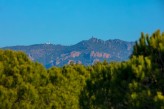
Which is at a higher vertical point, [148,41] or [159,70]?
[148,41]

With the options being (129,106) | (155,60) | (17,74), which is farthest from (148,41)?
(17,74)

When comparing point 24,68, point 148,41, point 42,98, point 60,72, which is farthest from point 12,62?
point 148,41

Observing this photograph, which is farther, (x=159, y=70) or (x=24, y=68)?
(x=24, y=68)

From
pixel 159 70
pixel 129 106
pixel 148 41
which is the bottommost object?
pixel 129 106

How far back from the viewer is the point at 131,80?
91.8 feet

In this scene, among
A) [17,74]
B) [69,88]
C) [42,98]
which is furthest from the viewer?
[69,88]

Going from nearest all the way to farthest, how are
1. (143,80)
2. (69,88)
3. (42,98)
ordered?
1. (143,80)
2. (42,98)
3. (69,88)

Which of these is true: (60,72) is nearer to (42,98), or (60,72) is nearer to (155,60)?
(42,98)

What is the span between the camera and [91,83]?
1636 inches

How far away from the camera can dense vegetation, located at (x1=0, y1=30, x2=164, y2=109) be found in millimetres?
27484

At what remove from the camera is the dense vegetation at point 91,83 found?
27.5m

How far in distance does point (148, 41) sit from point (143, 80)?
9.15 feet

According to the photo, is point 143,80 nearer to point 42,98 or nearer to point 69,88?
point 42,98

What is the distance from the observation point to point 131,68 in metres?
27.9
